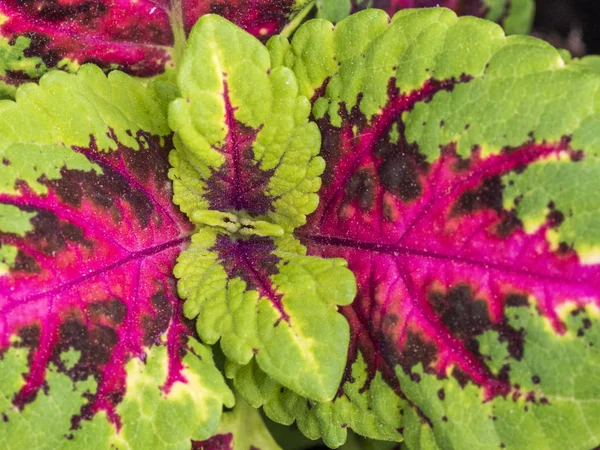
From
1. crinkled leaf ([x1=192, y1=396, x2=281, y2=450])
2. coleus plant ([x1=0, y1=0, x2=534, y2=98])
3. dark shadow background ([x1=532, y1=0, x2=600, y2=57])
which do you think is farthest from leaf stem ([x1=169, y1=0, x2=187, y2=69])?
dark shadow background ([x1=532, y1=0, x2=600, y2=57])

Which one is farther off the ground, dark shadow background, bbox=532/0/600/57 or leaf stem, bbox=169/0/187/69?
leaf stem, bbox=169/0/187/69

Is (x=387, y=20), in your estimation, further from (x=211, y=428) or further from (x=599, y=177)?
(x=211, y=428)

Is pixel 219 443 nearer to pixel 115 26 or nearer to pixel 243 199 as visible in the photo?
pixel 243 199

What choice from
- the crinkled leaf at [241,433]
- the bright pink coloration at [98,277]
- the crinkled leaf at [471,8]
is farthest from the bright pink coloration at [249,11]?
the crinkled leaf at [241,433]

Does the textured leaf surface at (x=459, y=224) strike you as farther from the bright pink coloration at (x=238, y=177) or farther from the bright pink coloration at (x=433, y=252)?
the bright pink coloration at (x=238, y=177)

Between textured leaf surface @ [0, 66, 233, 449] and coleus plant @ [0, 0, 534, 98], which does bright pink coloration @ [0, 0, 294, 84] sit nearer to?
coleus plant @ [0, 0, 534, 98]

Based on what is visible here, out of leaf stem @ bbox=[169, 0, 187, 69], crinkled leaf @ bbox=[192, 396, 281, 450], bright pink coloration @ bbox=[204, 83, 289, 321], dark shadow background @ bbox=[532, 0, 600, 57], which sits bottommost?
crinkled leaf @ bbox=[192, 396, 281, 450]

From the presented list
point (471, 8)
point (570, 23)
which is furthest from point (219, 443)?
point (570, 23)
